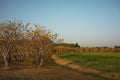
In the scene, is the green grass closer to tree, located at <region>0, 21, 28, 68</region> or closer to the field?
the field

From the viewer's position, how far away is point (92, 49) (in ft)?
474

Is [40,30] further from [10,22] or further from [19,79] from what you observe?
[19,79]

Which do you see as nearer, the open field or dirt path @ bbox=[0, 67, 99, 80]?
A: dirt path @ bbox=[0, 67, 99, 80]

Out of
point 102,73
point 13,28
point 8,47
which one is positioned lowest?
point 102,73

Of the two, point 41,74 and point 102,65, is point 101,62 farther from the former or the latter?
point 41,74

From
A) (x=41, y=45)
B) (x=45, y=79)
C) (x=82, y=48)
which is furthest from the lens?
(x=82, y=48)

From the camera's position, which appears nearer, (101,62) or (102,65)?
(102,65)

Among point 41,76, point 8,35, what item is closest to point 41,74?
point 41,76

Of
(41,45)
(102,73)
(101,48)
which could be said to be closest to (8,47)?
(41,45)

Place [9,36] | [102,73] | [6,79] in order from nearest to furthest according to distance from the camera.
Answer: [6,79], [102,73], [9,36]

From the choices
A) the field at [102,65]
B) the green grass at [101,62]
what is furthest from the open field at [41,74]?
the green grass at [101,62]

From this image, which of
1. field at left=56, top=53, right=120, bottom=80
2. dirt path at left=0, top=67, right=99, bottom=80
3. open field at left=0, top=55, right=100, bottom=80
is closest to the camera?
dirt path at left=0, top=67, right=99, bottom=80

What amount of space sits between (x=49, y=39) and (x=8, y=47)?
1209 centimetres

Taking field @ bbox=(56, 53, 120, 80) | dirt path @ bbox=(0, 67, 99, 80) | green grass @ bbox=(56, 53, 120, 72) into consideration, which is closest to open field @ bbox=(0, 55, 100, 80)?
dirt path @ bbox=(0, 67, 99, 80)
